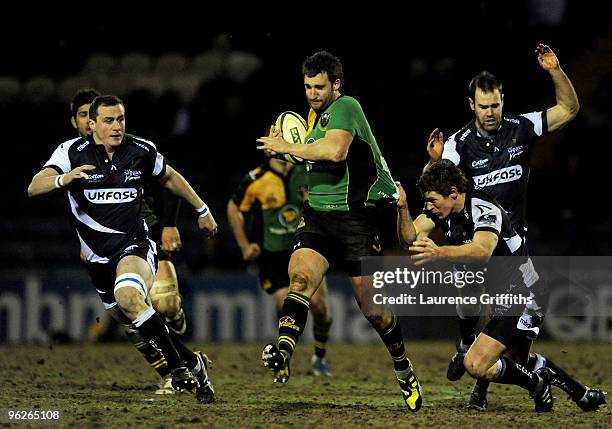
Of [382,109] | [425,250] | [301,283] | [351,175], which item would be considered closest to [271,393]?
[301,283]

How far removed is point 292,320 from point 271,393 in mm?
2304

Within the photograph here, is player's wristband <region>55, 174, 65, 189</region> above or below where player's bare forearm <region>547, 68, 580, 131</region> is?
below

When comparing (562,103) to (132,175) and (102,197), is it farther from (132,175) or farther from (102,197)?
(102,197)

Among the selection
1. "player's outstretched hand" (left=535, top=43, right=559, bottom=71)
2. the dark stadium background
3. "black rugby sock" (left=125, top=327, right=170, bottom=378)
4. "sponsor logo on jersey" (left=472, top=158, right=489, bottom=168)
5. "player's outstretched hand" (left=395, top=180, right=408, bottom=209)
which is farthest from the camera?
the dark stadium background

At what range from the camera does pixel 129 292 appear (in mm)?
8695

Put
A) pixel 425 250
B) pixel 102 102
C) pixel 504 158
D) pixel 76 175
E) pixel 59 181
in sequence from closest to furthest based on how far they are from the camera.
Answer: pixel 425 250, pixel 76 175, pixel 59 181, pixel 102 102, pixel 504 158

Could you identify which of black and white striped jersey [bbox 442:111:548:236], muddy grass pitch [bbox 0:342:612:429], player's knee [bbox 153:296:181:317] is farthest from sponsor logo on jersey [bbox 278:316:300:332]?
player's knee [bbox 153:296:181:317]

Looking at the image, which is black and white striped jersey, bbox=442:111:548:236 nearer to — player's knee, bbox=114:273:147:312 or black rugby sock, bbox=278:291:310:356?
black rugby sock, bbox=278:291:310:356

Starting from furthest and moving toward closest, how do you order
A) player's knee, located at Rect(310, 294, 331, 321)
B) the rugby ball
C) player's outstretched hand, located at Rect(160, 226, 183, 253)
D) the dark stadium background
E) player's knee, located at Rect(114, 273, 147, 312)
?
the dark stadium background
player's knee, located at Rect(310, 294, 331, 321)
player's outstretched hand, located at Rect(160, 226, 183, 253)
player's knee, located at Rect(114, 273, 147, 312)
the rugby ball

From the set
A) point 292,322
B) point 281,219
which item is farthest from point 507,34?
point 292,322

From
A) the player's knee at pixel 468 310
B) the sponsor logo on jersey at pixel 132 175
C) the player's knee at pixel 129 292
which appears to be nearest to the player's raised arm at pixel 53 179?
the sponsor logo on jersey at pixel 132 175

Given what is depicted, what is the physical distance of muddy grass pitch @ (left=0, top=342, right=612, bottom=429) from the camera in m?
8.09

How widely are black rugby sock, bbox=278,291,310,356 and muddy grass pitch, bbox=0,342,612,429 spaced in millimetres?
572

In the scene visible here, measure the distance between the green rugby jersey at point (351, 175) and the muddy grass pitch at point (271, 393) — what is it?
5.31 feet
